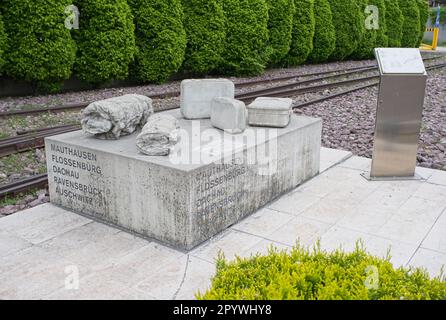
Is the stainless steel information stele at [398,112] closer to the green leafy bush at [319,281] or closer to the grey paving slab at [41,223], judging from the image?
the green leafy bush at [319,281]

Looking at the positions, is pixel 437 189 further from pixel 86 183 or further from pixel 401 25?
pixel 401 25

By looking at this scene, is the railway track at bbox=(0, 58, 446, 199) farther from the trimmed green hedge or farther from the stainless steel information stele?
the stainless steel information stele

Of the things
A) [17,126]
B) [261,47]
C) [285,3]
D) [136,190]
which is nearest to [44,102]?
[17,126]

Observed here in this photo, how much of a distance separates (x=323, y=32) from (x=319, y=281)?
2116 centimetres

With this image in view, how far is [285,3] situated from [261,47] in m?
2.69

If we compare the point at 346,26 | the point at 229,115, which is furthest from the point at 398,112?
the point at 346,26

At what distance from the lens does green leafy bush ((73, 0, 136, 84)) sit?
12.6m

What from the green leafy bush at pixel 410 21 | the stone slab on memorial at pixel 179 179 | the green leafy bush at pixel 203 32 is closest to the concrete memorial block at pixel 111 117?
the stone slab on memorial at pixel 179 179

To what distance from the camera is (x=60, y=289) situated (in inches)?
143

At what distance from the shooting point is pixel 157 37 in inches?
563

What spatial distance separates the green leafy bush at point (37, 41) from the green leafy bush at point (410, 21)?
24.2 m

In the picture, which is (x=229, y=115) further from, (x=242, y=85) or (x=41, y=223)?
(x=242, y=85)

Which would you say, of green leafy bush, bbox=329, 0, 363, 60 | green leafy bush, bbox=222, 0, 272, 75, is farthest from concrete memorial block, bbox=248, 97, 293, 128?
green leafy bush, bbox=329, 0, 363, 60

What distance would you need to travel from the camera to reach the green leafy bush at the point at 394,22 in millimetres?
27828
